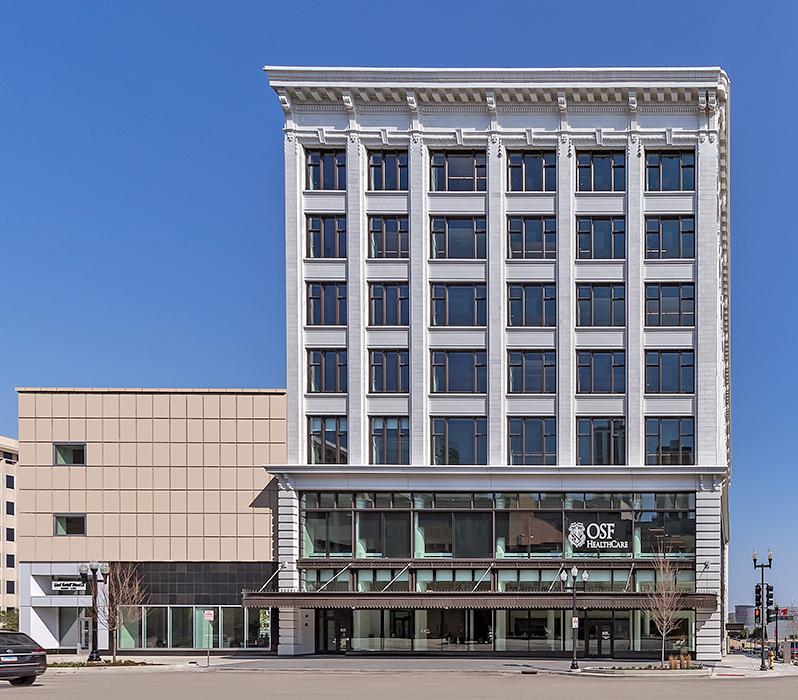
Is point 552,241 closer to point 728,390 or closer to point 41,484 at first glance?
point 41,484

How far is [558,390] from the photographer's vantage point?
56875mm

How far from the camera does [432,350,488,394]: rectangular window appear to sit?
188ft

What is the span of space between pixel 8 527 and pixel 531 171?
98.8 m

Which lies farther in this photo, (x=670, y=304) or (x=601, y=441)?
(x=670, y=304)

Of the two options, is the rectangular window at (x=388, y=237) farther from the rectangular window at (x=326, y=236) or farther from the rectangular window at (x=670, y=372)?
the rectangular window at (x=670, y=372)

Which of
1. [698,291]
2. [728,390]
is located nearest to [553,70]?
[698,291]

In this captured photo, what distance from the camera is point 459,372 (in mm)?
57469

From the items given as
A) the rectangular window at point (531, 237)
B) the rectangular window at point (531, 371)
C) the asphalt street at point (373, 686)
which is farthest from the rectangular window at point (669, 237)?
the asphalt street at point (373, 686)

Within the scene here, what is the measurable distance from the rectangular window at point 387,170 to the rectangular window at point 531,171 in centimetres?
557

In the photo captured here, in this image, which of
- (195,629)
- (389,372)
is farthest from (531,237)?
(195,629)

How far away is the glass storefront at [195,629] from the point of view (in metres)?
58.0

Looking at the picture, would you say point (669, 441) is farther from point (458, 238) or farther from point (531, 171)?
point (531, 171)

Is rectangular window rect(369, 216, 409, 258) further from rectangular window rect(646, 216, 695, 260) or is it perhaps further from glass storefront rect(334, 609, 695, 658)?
glass storefront rect(334, 609, 695, 658)

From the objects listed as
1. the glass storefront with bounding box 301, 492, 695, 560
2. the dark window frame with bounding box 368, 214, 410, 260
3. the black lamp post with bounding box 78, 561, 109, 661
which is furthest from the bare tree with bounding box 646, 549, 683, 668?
the black lamp post with bounding box 78, 561, 109, 661
